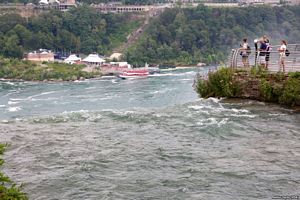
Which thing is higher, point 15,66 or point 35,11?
point 35,11

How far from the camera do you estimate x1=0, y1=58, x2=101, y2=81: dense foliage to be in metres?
84.6

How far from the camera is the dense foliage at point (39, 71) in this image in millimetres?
84562

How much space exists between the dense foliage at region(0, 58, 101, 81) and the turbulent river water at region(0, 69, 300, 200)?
6883 cm

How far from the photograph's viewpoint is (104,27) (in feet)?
407

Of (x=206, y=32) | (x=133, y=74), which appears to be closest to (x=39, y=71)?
(x=133, y=74)

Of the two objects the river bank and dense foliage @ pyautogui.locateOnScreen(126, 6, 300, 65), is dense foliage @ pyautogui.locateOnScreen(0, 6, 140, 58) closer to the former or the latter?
dense foliage @ pyautogui.locateOnScreen(126, 6, 300, 65)

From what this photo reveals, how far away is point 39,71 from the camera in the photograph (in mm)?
87625

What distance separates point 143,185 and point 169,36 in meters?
109

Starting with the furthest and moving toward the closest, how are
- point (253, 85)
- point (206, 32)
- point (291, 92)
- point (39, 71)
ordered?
1. point (206, 32)
2. point (39, 71)
3. point (253, 85)
4. point (291, 92)

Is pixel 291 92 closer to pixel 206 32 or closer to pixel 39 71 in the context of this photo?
pixel 39 71

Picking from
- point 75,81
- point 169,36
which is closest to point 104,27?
A: point 169,36

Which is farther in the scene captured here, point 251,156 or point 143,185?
point 251,156

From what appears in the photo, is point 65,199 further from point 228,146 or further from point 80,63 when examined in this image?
point 80,63

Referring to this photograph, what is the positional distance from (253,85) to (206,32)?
99.6m
